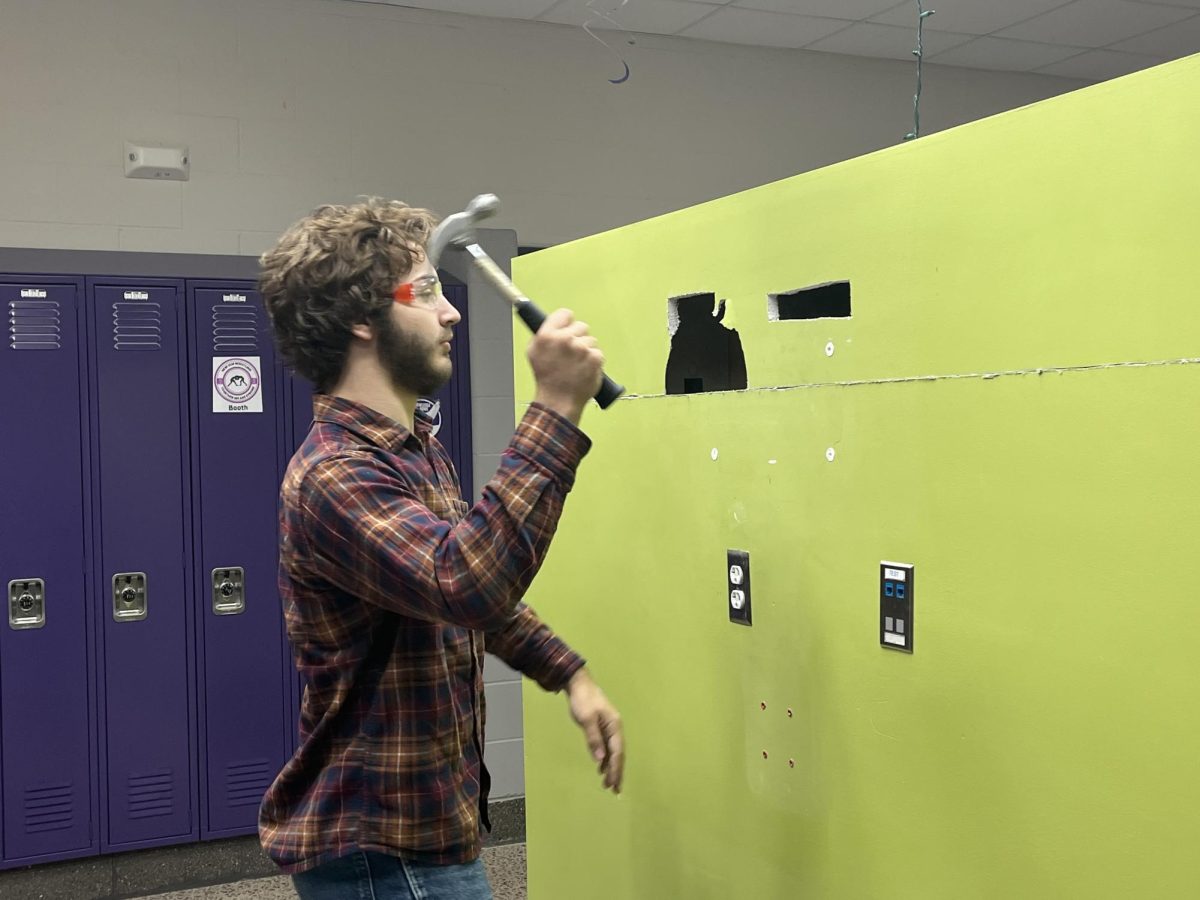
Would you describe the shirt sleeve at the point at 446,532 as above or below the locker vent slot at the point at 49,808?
above

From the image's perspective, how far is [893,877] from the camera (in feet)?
5.26

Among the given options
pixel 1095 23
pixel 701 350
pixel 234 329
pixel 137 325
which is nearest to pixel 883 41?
pixel 1095 23

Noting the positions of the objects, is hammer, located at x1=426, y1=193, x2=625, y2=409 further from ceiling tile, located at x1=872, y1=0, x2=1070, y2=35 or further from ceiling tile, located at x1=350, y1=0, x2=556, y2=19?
ceiling tile, located at x1=872, y1=0, x2=1070, y2=35

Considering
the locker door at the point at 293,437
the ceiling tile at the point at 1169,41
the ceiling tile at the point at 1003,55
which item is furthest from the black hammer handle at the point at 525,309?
the ceiling tile at the point at 1169,41

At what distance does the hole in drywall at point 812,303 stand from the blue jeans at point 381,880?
95cm

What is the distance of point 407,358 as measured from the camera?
1520 millimetres

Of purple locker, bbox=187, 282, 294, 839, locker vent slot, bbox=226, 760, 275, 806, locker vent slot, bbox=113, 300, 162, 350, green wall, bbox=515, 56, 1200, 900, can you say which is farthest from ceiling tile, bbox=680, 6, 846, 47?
locker vent slot, bbox=226, 760, 275, 806

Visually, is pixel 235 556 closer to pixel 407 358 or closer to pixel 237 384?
pixel 237 384

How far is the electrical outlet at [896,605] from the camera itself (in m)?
1.57

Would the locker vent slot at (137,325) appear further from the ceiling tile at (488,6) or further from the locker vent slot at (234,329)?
the ceiling tile at (488,6)

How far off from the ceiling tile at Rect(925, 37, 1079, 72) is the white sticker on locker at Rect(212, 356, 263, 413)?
3.12 metres

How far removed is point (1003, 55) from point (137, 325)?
3636mm

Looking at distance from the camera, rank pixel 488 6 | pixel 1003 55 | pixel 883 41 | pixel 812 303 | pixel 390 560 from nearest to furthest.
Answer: pixel 390 560 → pixel 812 303 → pixel 488 6 → pixel 883 41 → pixel 1003 55

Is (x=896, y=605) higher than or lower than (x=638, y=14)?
lower
